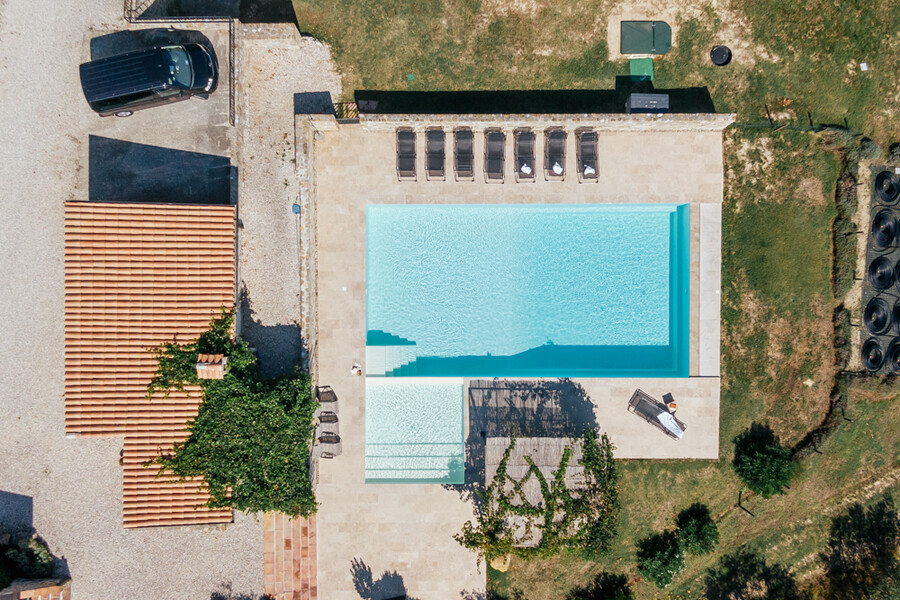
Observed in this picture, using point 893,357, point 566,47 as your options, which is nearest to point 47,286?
point 566,47

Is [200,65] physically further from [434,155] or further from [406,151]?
[434,155]

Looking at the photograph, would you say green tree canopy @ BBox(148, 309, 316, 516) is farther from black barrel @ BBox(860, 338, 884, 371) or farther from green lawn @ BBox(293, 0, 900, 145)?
black barrel @ BBox(860, 338, 884, 371)

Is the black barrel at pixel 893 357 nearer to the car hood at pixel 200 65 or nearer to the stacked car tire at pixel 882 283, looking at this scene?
the stacked car tire at pixel 882 283

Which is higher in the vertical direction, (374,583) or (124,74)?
(124,74)

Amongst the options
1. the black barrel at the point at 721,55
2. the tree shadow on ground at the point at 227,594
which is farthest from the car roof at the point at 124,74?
the black barrel at the point at 721,55

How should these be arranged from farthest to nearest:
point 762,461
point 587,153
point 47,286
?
1. point 47,286
2. point 587,153
3. point 762,461

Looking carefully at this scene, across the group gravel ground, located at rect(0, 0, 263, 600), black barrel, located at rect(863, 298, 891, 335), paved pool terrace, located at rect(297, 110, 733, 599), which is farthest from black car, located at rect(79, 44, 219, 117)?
black barrel, located at rect(863, 298, 891, 335)
